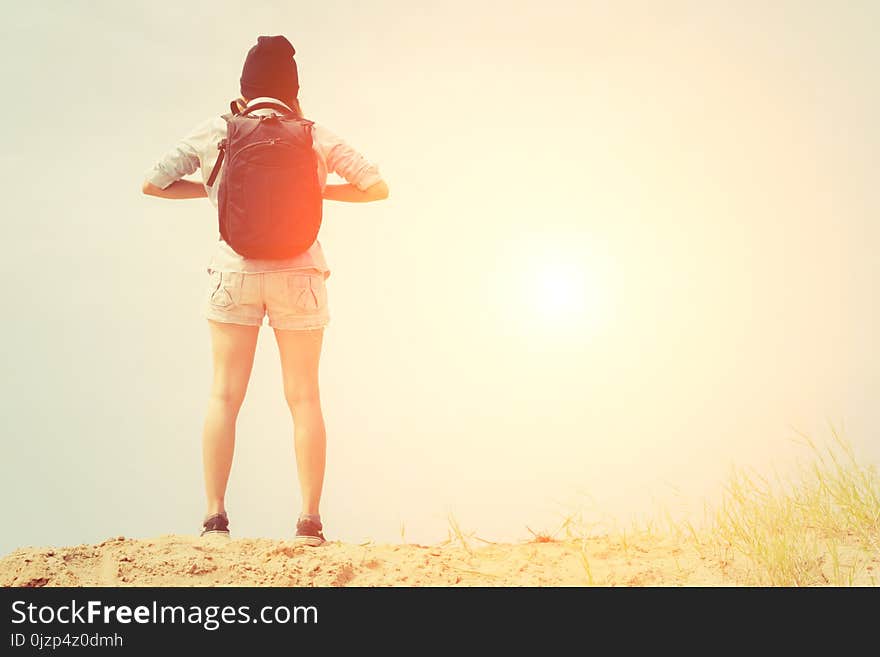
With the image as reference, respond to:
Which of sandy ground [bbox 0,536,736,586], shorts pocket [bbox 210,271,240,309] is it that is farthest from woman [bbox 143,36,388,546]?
sandy ground [bbox 0,536,736,586]

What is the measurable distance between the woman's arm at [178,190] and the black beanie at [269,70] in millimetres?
485

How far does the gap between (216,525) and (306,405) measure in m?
0.67

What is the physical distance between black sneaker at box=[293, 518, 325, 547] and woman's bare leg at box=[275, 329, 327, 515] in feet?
0.21

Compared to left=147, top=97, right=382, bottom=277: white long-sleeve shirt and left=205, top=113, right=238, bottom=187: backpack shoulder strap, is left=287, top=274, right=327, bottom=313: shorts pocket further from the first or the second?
left=205, top=113, right=238, bottom=187: backpack shoulder strap

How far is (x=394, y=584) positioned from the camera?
3361 millimetres

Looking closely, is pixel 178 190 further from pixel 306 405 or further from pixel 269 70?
pixel 306 405

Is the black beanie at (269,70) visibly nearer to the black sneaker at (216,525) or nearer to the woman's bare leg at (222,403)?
the woman's bare leg at (222,403)

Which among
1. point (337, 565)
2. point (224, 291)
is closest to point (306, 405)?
point (224, 291)

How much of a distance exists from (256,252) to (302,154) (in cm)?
50
